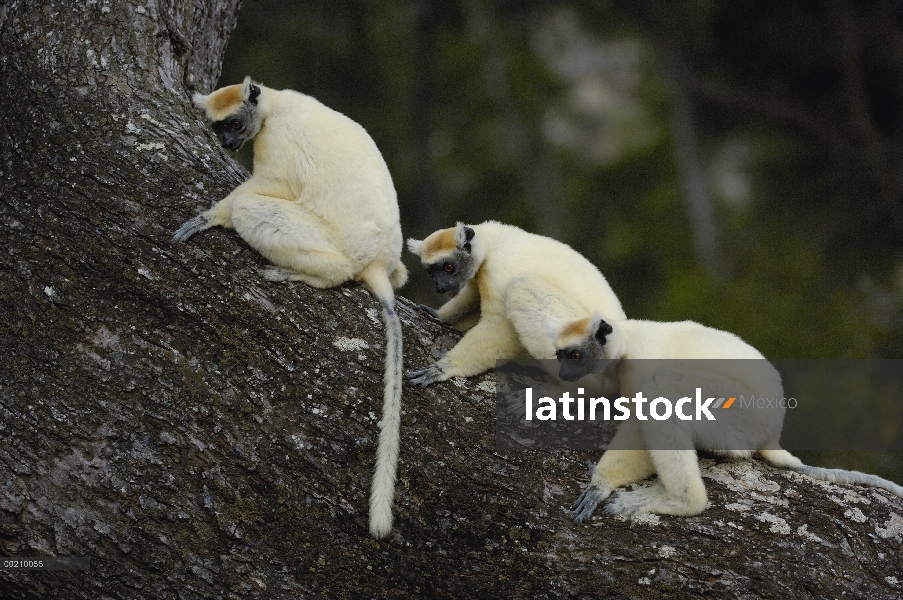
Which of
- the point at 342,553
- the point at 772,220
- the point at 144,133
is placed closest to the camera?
the point at 342,553

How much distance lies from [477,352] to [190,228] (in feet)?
5.44

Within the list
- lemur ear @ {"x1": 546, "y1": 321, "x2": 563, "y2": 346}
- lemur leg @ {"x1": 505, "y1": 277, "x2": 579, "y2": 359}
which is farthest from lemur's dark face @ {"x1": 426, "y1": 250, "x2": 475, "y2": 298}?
lemur ear @ {"x1": 546, "y1": 321, "x2": 563, "y2": 346}

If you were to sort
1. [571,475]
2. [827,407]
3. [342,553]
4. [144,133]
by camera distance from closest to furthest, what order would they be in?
[342,553]
[571,475]
[144,133]
[827,407]

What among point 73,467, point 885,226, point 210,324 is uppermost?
point 210,324

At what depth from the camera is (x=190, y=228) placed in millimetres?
4516

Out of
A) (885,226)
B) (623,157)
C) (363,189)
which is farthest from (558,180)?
(363,189)

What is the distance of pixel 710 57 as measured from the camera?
52.6 ft

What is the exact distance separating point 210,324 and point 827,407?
9.78 m

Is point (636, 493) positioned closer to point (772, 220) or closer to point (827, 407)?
point (827, 407)

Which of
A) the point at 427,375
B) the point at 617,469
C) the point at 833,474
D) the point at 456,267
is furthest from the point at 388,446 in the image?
the point at 833,474

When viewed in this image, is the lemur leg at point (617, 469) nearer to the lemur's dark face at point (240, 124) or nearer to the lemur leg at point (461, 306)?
the lemur leg at point (461, 306)

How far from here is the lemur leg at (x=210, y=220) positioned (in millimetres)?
4496

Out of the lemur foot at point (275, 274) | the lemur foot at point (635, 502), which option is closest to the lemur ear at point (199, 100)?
the lemur foot at point (275, 274)

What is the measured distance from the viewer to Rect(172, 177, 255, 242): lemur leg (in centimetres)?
450
